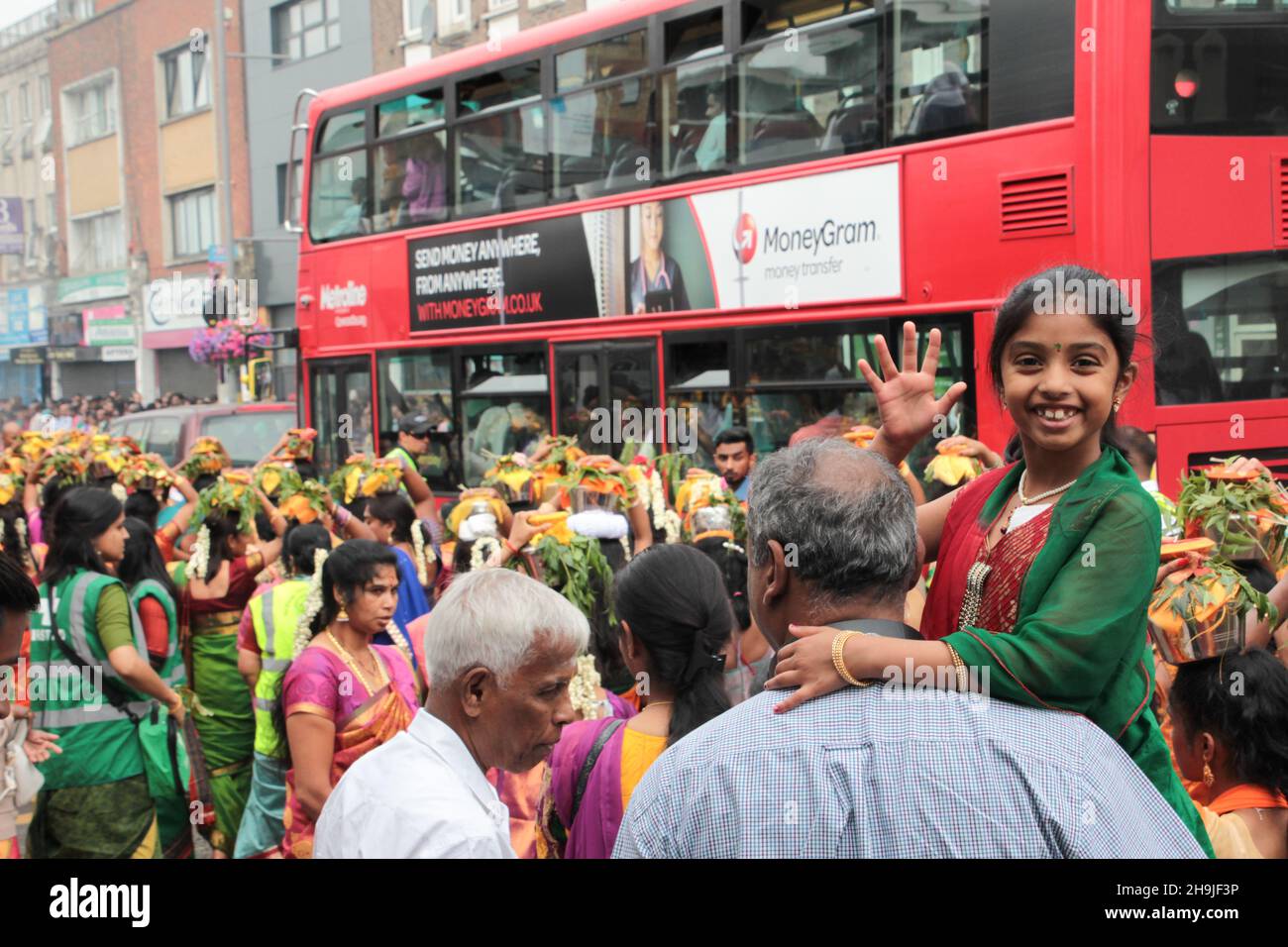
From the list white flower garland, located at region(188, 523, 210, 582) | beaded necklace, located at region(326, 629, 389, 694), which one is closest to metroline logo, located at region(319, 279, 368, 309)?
white flower garland, located at region(188, 523, 210, 582)

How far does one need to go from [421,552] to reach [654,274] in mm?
3497

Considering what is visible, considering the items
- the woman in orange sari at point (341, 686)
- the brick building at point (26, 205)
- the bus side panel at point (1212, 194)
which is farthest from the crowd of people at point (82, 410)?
the bus side panel at point (1212, 194)

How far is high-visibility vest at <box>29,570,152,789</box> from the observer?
466 centimetres

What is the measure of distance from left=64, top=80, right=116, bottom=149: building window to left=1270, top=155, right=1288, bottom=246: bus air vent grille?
1233 inches

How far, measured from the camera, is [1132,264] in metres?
6.67

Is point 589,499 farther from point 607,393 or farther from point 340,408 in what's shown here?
point 340,408

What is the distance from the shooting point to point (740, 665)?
445 cm

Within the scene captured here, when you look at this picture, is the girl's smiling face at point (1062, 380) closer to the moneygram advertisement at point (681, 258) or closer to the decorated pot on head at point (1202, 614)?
the decorated pot on head at point (1202, 614)

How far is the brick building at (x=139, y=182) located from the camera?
3030cm

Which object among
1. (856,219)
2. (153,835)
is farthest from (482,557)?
(856,219)

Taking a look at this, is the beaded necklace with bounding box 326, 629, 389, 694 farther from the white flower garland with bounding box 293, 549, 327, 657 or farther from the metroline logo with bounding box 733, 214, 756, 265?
the metroline logo with bounding box 733, 214, 756, 265

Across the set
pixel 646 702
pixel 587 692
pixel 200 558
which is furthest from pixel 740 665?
pixel 200 558

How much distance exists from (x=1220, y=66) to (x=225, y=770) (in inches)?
224
